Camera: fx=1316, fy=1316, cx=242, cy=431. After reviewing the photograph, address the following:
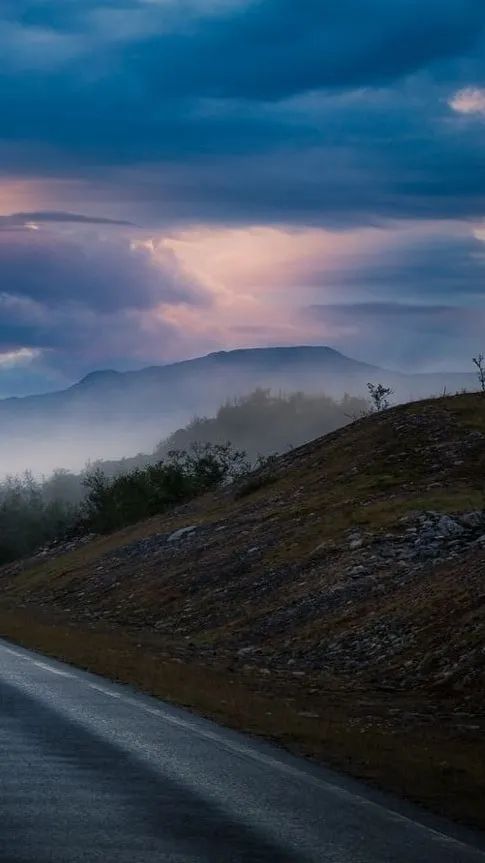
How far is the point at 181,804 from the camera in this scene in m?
8.81

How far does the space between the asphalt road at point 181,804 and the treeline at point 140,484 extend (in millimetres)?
38217

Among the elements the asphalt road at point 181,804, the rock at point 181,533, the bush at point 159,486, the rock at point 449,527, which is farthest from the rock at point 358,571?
the bush at point 159,486

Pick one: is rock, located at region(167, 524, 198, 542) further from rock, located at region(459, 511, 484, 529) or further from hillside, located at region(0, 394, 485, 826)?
rock, located at region(459, 511, 484, 529)

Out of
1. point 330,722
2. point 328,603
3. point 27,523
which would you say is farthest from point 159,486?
point 330,722

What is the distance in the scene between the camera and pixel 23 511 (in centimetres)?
8512

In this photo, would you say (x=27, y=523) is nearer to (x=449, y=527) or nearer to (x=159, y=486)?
(x=159, y=486)

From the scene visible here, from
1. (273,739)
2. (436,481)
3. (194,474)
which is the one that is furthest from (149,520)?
(273,739)

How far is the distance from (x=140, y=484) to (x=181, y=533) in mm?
18259

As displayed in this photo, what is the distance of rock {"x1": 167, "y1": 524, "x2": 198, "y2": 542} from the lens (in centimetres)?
3766

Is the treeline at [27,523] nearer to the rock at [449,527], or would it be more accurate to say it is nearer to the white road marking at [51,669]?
the rock at [449,527]

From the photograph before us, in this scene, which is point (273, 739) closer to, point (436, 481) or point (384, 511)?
point (384, 511)

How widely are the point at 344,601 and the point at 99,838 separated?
15.9m

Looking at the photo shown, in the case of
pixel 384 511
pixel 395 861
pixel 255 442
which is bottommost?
pixel 395 861

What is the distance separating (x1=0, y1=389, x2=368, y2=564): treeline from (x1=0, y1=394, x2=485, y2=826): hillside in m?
7.40
